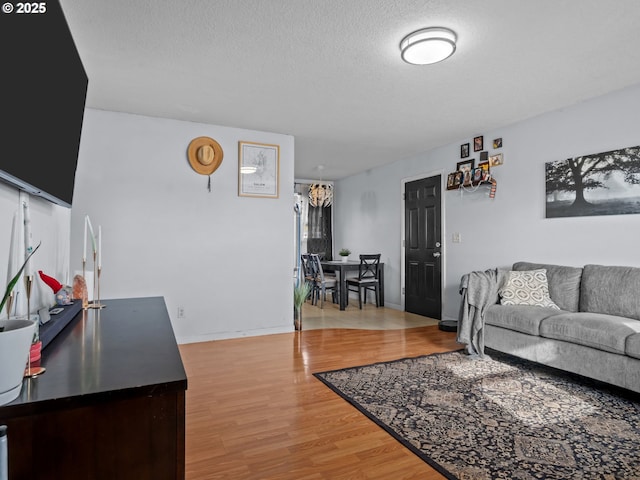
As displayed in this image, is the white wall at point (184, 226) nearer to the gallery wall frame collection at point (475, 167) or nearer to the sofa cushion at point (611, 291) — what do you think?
the gallery wall frame collection at point (475, 167)

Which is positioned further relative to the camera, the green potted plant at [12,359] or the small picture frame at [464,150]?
the small picture frame at [464,150]

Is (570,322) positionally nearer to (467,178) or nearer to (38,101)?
(467,178)

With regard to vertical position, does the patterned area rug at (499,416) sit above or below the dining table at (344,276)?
below

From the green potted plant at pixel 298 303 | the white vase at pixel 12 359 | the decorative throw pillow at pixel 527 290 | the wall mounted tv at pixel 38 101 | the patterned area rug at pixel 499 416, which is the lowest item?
the patterned area rug at pixel 499 416

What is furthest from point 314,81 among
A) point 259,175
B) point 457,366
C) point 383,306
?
point 383,306

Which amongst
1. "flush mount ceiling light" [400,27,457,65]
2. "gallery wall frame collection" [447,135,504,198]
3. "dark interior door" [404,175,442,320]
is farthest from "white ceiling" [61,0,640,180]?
"dark interior door" [404,175,442,320]

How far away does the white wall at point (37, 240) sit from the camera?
1.26m

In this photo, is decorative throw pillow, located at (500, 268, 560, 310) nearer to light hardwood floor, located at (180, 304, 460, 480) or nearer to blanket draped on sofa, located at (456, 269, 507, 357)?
blanket draped on sofa, located at (456, 269, 507, 357)

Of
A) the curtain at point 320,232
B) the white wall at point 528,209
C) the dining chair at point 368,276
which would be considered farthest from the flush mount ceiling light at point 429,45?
the curtain at point 320,232

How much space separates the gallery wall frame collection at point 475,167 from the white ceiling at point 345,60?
30 cm

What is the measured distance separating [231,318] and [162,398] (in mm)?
3496

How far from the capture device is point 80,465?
2.69ft

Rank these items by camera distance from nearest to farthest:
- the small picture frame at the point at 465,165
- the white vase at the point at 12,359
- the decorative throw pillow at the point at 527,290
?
the white vase at the point at 12,359
the decorative throw pillow at the point at 527,290
the small picture frame at the point at 465,165

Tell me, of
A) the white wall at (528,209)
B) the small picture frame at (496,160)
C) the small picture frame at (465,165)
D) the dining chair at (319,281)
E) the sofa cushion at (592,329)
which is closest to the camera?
the sofa cushion at (592,329)
